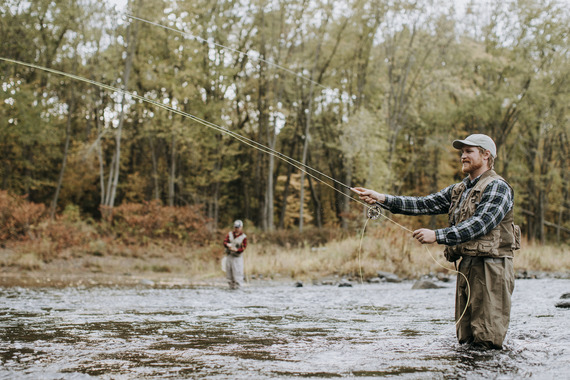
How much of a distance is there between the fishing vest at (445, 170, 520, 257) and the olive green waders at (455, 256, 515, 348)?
0.08 metres

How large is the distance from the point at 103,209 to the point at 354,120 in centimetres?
1243

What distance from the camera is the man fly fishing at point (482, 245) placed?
394 centimetres

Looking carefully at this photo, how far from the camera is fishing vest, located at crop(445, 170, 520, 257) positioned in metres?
4.00

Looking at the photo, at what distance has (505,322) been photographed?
402 centimetres

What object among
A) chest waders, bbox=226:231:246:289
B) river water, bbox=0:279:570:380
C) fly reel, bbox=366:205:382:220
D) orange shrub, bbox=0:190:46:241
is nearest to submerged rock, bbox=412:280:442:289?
river water, bbox=0:279:570:380

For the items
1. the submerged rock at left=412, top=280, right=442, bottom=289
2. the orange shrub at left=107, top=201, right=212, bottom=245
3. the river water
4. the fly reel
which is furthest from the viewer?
the orange shrub at left=107, top=201, right=212, bottom=245

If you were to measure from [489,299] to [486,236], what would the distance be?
0.44 meters

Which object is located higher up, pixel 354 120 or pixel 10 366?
pixel 354 120

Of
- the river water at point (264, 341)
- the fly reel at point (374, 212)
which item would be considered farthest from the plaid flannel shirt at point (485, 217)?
the river water at point (264, 341)

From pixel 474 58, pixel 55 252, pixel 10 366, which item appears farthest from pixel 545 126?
pixel 10 366

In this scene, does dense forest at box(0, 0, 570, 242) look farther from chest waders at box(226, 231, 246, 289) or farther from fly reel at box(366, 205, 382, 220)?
fly reel at box(366, 205, 382, 220)

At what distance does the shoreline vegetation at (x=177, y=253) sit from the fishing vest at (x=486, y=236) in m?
7.78

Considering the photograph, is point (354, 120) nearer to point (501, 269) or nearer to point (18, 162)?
point (18, 162)

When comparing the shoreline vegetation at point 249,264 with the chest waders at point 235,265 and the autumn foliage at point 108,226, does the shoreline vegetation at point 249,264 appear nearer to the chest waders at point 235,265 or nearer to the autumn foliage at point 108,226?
the autumn foliage at point 108,226
